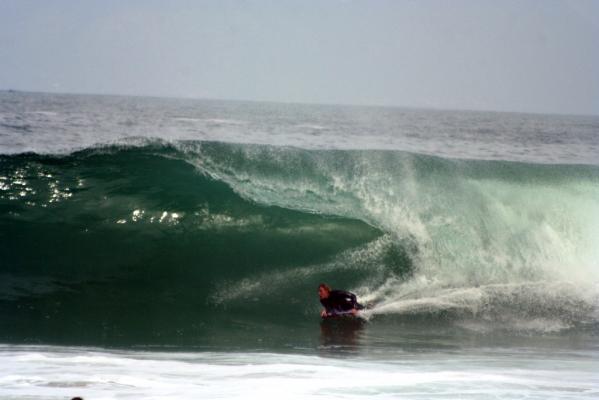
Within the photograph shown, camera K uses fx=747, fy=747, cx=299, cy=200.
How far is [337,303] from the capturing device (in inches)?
378

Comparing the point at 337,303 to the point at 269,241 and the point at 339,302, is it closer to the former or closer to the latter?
the point at 339,302

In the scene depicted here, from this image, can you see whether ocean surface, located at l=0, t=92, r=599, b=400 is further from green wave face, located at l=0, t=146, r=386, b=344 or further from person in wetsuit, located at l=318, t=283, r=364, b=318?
person in wetsuit, located at l=318, t=283, r=364, b=318

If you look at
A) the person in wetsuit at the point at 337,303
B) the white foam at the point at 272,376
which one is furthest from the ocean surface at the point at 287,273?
the person in wetsuit at the point at 337,303

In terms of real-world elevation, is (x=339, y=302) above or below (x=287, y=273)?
below

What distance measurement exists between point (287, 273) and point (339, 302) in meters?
1.84

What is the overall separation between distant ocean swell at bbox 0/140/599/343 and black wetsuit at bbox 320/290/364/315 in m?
0.35

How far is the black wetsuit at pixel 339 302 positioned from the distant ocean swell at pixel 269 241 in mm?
348

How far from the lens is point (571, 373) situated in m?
7.34

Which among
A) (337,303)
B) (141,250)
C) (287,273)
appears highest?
(141,250)

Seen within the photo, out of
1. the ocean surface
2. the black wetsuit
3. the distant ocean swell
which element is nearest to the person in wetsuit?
the black wetsuit

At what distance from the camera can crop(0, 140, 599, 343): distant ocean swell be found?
10.1 meters

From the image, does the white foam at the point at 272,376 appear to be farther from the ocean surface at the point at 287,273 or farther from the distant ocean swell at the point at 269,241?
the distant ocean swell at the point at 269,241

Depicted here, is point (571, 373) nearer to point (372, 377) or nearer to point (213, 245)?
point (372, 377)

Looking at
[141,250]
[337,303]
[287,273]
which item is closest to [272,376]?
[337,303]
